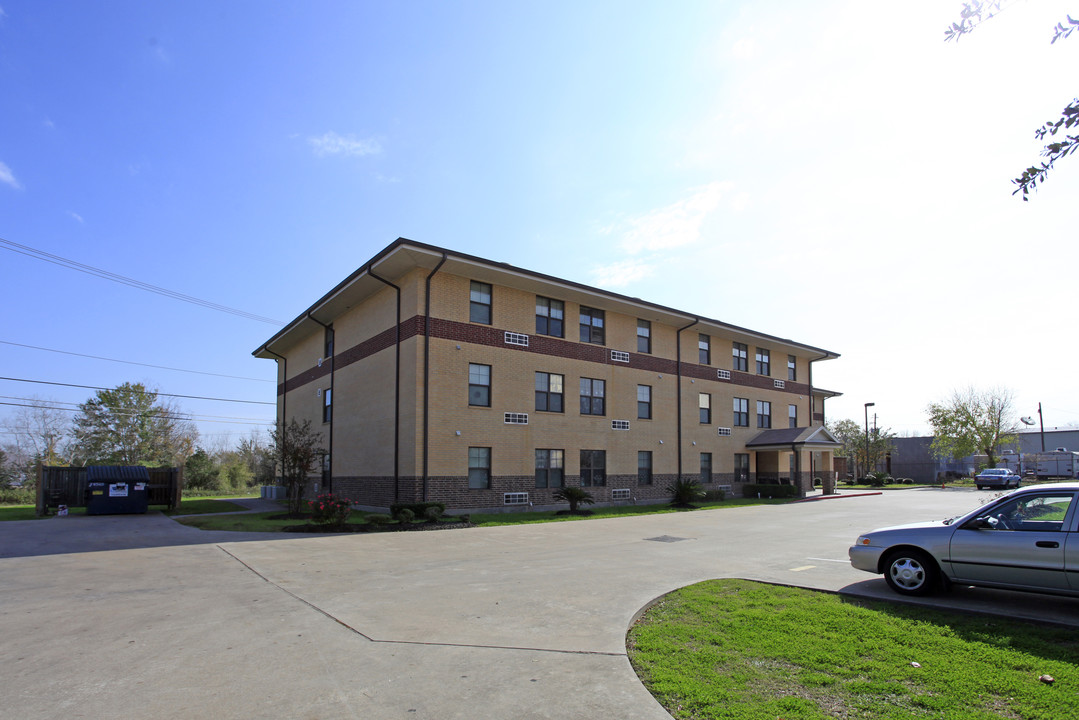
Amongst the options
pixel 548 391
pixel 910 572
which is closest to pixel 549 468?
pixel 548 391

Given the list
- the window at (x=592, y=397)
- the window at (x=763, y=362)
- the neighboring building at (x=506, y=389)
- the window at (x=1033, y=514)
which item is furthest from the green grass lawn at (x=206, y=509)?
the window at (x=763, y=362)

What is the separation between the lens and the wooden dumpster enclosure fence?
21.7m

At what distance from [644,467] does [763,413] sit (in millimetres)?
11533

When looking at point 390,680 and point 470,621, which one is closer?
point 390,680

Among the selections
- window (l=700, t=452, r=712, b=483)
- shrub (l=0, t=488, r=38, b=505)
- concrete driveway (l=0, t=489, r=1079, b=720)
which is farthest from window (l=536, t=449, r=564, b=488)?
shrub (l=0, t=488, r=38, b=505)

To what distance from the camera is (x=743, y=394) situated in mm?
34344

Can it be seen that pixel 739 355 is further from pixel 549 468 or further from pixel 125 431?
pixel 125 431

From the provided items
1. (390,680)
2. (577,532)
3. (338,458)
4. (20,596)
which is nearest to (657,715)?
(390,680)

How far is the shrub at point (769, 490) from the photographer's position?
32469mm

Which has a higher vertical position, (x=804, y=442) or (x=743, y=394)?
(x=743, y=394)

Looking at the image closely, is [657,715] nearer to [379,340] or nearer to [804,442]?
[379,340]

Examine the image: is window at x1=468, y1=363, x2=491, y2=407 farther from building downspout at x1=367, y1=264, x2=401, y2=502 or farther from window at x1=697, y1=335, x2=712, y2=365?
window at x1=697, y1=335, x2=712, y2=365

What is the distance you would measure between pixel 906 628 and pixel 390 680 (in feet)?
16.0

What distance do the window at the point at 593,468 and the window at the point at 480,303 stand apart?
699 cm
